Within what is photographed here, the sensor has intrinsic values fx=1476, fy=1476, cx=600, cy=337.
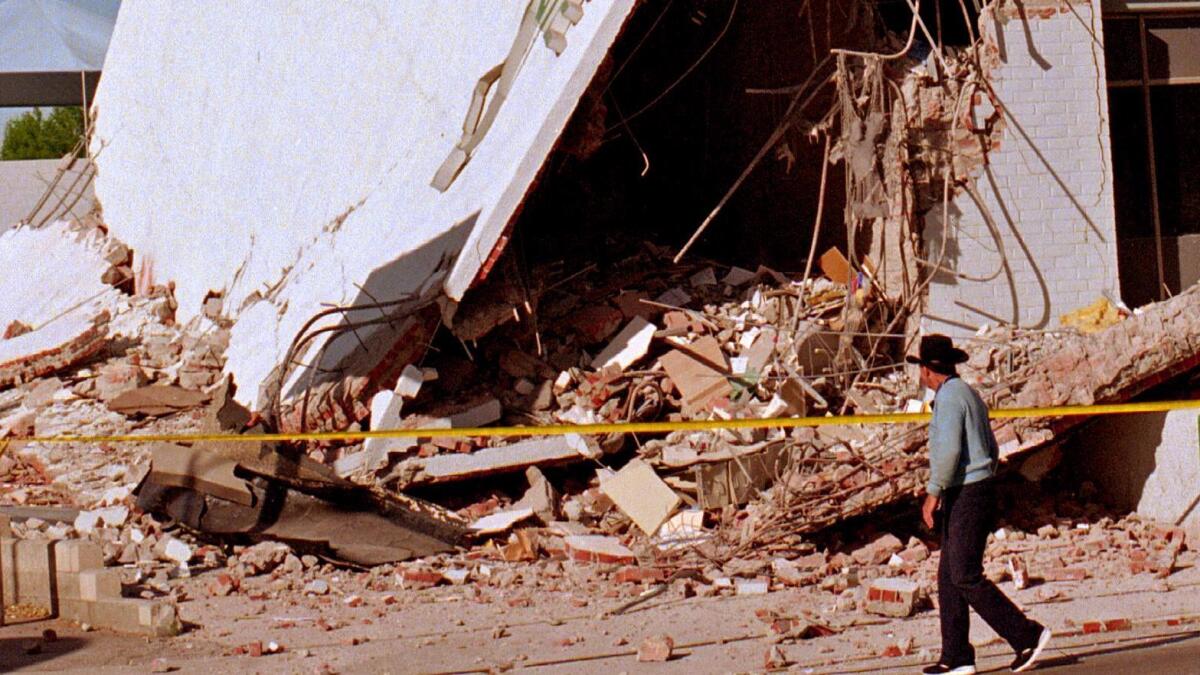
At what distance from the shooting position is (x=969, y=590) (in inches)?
251

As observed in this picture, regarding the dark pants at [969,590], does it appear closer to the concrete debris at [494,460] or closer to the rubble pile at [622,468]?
the rubble pile at [622,468]

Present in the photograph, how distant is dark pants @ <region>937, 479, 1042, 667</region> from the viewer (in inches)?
251

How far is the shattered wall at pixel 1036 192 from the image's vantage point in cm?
1124

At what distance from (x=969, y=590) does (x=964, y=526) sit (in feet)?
0.91

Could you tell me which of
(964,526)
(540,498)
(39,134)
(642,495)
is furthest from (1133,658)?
(39,134)

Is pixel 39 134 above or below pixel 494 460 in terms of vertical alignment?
above

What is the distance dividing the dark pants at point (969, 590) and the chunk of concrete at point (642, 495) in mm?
3407

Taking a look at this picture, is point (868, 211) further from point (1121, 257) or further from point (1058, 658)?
point (1058, 658)

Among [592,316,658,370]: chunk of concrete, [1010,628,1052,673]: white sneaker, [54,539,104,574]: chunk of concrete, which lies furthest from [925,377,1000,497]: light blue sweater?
[54,539,104,574]: chunk of concrete

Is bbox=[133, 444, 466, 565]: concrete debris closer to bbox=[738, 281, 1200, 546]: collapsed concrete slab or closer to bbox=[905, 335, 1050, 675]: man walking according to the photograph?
bbox=[738, 281, 1200, 546]: collapsed concrete slab

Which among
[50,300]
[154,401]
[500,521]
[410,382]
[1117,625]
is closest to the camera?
[1117,625]

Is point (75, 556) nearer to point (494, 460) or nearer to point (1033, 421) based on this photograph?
point (494, 460)

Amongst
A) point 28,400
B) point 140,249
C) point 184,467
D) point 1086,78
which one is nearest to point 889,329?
point 1086,78

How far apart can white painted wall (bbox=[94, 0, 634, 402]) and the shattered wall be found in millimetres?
3172
